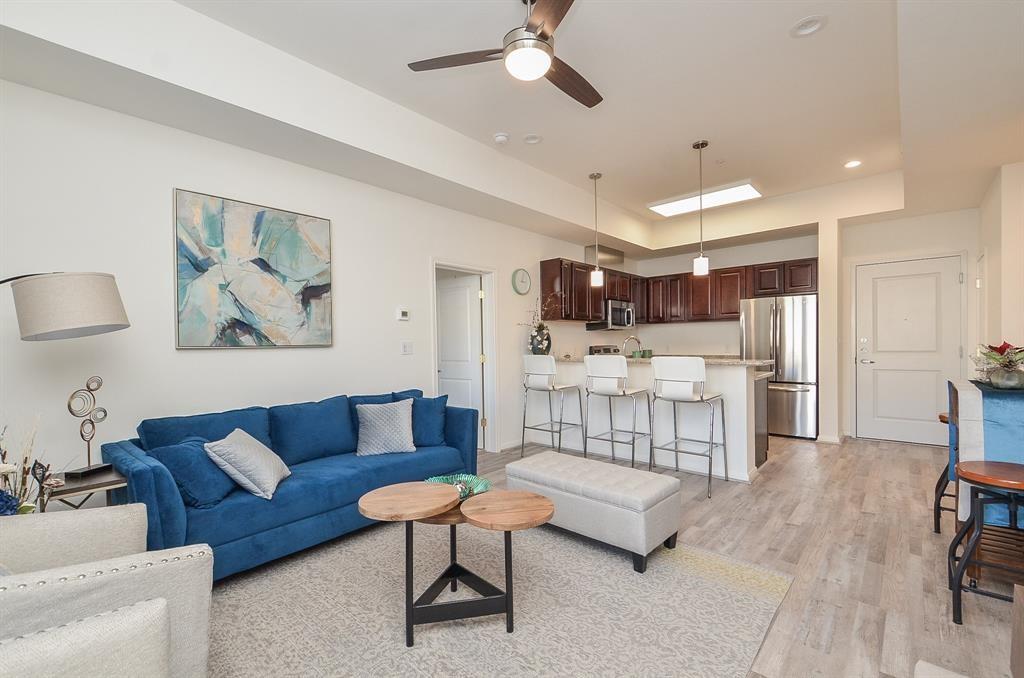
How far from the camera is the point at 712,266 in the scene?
6.66m

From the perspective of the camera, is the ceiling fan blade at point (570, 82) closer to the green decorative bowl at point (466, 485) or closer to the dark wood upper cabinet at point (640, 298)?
the green decorative bowl at point (466, 485)

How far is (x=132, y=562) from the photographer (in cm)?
122

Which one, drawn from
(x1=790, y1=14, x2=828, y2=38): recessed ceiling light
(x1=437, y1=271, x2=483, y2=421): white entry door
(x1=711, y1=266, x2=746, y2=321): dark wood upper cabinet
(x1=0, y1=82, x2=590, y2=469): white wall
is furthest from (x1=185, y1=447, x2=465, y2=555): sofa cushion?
(x1=711, y1=266, x2=746, y2=321): dark wood upper cabinet

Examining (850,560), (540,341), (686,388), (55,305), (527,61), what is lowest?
(850,560)

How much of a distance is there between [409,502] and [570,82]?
221cm

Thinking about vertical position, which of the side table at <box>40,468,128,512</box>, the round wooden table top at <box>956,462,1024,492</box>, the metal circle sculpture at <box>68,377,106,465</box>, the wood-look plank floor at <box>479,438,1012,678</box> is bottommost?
the wood-look plank floor at <box>479,438,1012,678</box>

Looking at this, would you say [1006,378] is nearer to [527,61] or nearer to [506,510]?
[506,510]

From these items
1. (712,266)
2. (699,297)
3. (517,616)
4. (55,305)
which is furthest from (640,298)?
(55,305)

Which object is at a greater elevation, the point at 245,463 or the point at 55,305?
the point at 55,305

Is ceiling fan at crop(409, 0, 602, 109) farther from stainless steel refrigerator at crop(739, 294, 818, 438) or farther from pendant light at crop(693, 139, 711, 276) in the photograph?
stainless steel refrigerator at crop(739, 294, 818, 438)

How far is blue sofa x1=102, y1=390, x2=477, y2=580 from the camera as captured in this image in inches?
82.3

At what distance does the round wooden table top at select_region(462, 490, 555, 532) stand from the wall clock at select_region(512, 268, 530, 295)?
3382mm

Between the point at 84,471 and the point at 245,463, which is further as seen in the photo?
the point at 245,463

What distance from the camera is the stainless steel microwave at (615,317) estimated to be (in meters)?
6.23
